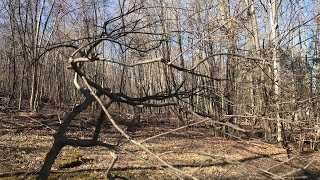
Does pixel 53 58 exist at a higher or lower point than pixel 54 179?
higher

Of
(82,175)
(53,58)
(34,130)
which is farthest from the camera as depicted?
(53,58)

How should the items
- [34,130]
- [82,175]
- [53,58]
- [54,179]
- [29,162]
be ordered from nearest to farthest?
1. [54,179]
2. [82,175]
3. [29,162]
4. [34,130]
5. [53,58]

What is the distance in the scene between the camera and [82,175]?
692 centimetres

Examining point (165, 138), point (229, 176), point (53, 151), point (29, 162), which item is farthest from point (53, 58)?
point (53, 151)

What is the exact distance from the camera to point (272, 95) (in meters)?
9.77

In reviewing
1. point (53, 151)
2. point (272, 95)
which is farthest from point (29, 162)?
point (272, 95)

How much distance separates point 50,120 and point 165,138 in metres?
3.93

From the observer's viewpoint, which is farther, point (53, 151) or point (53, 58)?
point (53, 58)

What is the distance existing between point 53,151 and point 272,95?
7907mm

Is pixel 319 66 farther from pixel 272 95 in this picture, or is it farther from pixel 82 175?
pixel 82 175

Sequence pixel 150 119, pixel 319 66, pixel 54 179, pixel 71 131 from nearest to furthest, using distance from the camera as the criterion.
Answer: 1. pixel 54 179
2. pixel 71 131
3. pixel 319 66
4. pixel 150 119

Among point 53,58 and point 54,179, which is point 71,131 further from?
point 53,58

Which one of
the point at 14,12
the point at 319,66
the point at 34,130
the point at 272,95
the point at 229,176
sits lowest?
the point at 229,176

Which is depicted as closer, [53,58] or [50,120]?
[50,120]
